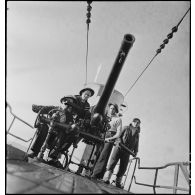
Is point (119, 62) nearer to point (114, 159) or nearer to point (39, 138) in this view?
point (114, 159)

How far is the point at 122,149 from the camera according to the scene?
5543 millimetres

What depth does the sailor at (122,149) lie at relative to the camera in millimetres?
5453

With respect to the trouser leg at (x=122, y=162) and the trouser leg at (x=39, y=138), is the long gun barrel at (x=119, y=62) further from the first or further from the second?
the trouser leg at (x=39, y=138)

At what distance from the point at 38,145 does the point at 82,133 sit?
1.47 m

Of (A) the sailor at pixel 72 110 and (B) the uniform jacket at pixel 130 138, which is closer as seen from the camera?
(A) the sailor at pixel 72 110

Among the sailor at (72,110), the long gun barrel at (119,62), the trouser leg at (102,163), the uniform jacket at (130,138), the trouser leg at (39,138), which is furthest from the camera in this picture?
the uniform jacket at (130,138)

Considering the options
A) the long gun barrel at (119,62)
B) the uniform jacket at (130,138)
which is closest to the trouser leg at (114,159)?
the uniform jacket at (130,138)

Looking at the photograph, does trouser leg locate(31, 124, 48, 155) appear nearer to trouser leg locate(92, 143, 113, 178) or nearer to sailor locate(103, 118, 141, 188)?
trouser leg locate(92, 143, 113, 178)

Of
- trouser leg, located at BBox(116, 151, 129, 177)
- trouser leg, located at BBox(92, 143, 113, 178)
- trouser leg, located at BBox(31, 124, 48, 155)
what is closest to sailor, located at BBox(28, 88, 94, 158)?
trouser leg, located at BBox(31, 124, 48, 155)

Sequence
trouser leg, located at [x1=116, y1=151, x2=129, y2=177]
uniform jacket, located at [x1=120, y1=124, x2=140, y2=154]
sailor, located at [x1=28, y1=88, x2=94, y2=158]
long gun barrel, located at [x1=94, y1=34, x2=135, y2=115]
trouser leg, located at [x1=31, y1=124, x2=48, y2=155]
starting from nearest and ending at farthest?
long gun barrel, located at [x1=94, y1=34, x2=135, y2=115], sailor, located at [x1=28, y1=88, x2=94, y2=158], trouser leg, located at [x1=116, y1=151, x2=129, y2=177], trouser leg, located at [x1=31, y1=124, x2=48, y2=155], uniform jacket, located at [x1=120, y1=124, x2=140, y2=154]

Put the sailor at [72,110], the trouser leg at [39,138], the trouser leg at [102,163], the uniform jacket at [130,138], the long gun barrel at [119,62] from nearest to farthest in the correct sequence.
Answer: the long gun barrel at [119,62] < the trouser leg at [102,163] < the sailor at [72,110] < the trouser leg at [39,138] < the uniform jacket at [130,138]

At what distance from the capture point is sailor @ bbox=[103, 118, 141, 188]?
5453 mm

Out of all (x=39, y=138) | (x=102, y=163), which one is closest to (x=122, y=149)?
(x=102, y=163)

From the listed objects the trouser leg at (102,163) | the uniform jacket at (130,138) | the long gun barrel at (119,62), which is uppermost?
the long gun barrel at (119,62)
